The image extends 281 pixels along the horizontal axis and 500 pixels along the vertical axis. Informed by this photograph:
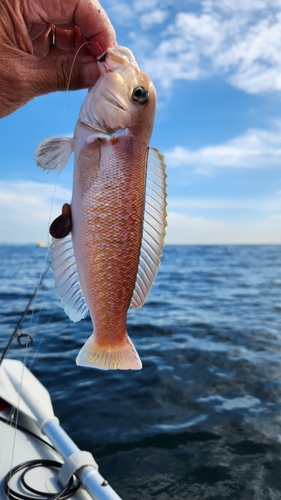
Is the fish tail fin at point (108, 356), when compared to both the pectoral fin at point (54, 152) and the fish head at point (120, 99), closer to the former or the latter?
the pectoral fin at point (54, 152)

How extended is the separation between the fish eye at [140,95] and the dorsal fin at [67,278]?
696mm

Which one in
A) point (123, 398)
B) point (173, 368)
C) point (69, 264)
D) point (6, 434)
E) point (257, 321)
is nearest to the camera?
point (69, 264)

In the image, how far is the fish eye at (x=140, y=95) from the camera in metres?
1.80

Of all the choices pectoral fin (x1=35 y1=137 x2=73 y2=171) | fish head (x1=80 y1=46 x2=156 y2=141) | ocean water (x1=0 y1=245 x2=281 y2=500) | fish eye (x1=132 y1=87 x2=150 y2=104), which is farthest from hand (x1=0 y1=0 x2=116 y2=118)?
ocean water (x1=0 y1=245 x2=281 y2=500)

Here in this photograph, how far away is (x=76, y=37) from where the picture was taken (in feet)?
7.29

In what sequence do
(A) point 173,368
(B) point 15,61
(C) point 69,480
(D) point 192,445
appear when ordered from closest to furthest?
(B) point 15,61 < (C) point 69,480 < (D) point 192,445 < (A) point 173,368

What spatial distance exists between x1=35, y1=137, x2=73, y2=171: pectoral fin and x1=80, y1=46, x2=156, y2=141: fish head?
0.47 feet

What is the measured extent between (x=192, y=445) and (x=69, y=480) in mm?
2252

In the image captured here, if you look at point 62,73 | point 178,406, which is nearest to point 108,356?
point 62,73

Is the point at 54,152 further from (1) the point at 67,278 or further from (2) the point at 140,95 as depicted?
(1) the point at 67,278

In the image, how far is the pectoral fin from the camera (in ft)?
5.90

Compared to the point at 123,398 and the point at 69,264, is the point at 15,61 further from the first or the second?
the point at 123,398

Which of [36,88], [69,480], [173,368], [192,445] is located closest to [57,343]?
[173,368]

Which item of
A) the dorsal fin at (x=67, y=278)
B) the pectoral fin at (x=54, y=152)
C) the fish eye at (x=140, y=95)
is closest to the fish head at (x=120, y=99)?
the fish eye at (x=140, y=95)
